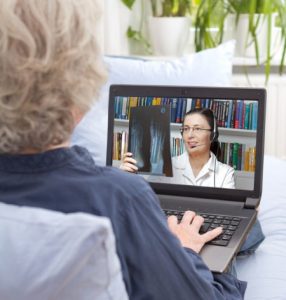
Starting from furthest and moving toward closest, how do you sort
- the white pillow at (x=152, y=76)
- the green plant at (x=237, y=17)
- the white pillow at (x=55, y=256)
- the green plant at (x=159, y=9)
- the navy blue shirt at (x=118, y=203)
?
1. the green plant at (x=159, y=9)
2. the green plant at (x=237, y=17)
3. the white pillow at (x=152, y=76)
4. the navy blue shirt at (x=118, y=203)
5. the white pillow at (x=55, y=256)

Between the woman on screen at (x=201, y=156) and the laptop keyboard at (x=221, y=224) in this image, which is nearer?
the laptop keyboard at (x=221, y=224)

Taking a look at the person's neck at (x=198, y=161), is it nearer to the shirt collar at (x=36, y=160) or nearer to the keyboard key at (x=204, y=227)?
the keyboard key at (x=204, y=227)

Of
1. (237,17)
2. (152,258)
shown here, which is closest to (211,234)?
(152,258)

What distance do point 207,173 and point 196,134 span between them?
0.29 feet

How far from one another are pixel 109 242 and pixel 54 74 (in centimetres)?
21

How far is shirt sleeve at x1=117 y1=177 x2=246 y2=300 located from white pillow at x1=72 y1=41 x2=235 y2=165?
3.40ft

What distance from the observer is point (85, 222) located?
2.10 ft

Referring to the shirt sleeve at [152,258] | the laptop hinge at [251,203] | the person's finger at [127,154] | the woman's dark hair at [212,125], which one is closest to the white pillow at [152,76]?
the person's finger at [127,154]

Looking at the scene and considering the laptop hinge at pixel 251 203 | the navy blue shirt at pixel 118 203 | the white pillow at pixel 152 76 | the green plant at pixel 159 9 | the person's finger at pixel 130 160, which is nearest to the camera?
the navy blue shirt at pixel 118 203

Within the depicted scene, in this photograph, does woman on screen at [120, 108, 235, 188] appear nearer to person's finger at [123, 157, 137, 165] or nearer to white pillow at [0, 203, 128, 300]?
person's finger at [123, 157, 137, 165]

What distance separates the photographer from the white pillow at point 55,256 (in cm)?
64

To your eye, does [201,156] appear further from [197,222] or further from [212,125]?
[197,222]

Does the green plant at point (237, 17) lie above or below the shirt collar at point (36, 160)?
above

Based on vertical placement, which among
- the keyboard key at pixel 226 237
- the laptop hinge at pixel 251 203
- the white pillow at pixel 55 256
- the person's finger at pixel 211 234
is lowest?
the keyboard key at pixel 226 237
